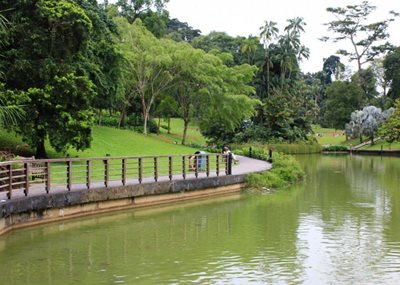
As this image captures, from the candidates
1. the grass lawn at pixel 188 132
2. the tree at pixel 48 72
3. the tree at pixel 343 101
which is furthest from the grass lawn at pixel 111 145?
the tree at pixel 343 101

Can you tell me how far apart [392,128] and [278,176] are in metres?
36.5

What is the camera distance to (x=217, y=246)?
13.3 meters

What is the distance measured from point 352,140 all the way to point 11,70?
5759 cm

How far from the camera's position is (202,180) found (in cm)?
2241

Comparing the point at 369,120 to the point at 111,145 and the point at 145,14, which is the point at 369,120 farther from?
the point at 111,145

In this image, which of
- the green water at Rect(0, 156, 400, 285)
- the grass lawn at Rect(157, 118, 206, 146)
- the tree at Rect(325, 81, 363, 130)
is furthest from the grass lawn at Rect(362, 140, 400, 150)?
the green water at Rect(0, 156, 400, 285)

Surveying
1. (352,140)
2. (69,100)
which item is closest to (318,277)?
(69,100)

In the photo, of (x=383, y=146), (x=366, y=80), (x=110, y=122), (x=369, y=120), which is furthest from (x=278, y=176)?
(x=366, y=80)

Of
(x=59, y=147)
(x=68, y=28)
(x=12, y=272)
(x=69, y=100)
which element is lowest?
(x=12, y=272)

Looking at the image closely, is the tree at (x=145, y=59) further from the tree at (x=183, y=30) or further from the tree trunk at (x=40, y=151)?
the tree at (x=183, y=30)

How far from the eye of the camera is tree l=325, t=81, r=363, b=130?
78000 mm

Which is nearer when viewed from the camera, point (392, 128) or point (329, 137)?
point (392, 128)

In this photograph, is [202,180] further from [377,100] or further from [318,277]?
[377,100]

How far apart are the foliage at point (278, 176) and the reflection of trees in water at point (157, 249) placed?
686cm
